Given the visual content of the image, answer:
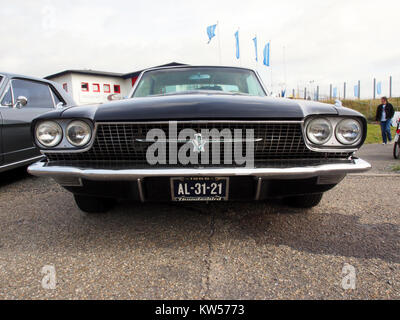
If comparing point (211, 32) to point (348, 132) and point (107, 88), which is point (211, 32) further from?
point (348, 132)

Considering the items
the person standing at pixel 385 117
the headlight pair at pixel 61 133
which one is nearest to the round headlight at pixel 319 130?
the headlight pair at pixel 61 133

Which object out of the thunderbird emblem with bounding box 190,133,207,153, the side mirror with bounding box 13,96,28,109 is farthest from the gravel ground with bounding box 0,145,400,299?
the side mirror with bounding box 13,96,28,109

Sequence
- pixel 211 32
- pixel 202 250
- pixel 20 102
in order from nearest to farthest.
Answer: pixel 202 250 → pixel 20 102 → pixel 211 32

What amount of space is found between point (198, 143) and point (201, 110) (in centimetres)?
21

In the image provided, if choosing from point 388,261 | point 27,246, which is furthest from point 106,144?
point 388,261

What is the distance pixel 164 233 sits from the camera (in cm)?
205

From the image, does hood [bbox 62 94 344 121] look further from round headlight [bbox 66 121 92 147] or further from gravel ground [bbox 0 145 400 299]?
gravel ground [bbox 0 145 400 299]

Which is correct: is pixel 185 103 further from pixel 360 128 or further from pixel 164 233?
pixel 360 128

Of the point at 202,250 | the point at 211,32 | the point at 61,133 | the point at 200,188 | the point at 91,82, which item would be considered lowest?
the point at 202,250

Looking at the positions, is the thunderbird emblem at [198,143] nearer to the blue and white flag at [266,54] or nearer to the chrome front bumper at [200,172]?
the chrome front bumper at [200,172]

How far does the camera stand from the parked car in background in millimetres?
3324

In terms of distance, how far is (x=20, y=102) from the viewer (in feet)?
11.3

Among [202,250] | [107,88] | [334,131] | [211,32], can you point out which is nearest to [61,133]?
[202,250]

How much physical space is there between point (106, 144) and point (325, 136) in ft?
4.88
